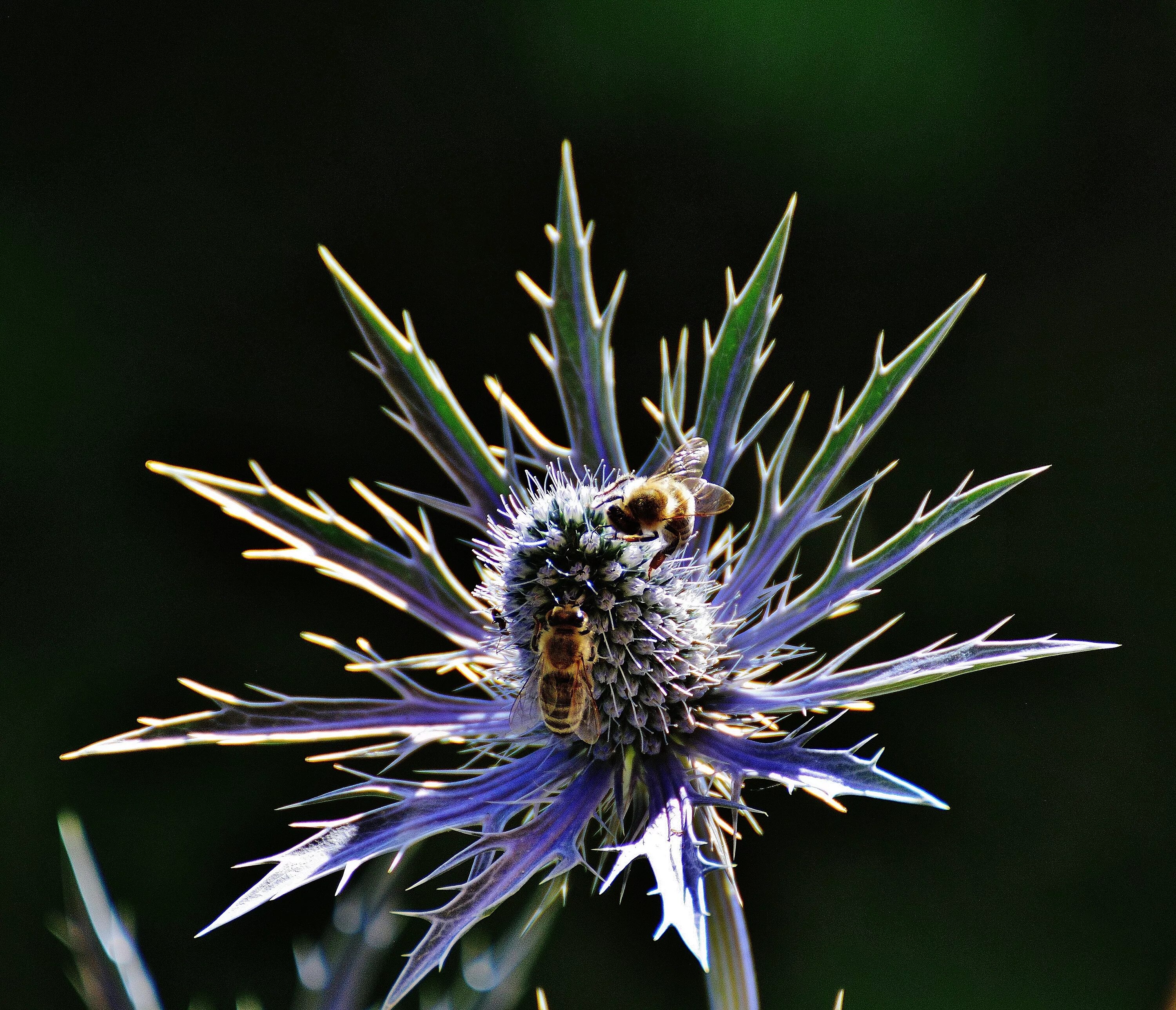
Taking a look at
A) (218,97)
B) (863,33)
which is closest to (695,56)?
(863,33)

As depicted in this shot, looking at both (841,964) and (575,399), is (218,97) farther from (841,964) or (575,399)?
(841,964)

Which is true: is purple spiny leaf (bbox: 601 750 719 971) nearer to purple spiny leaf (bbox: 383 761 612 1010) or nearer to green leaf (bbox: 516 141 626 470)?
purple spiny leaf (bbox: 383 761 612 1010)

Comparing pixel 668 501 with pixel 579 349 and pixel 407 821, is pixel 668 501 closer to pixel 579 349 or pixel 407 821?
pixel 579 349

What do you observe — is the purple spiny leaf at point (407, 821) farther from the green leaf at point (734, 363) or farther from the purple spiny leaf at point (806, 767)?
the green leaf at point (734, 363)

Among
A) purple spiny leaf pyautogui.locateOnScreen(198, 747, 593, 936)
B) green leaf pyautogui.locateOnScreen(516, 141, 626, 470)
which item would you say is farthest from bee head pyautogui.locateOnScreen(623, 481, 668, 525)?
purple spiny leaf pyautogui.locateOnScreen(198, 747, 593, 936)

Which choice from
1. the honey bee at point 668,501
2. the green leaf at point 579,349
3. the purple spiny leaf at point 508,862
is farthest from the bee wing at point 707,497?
the purple spiny leaf at point 508,862
